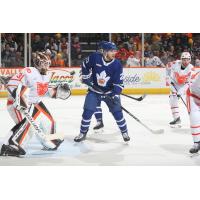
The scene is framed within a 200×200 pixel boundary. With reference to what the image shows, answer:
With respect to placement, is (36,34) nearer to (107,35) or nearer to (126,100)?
(107,35)

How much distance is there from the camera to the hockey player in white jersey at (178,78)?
5.71 meters

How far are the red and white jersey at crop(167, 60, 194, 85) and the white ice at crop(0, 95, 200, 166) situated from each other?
481 millimetres

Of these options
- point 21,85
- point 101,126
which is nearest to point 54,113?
point 101,126

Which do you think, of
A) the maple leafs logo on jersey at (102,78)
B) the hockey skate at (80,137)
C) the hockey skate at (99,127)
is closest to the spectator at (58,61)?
the hockey skate at (99,127)

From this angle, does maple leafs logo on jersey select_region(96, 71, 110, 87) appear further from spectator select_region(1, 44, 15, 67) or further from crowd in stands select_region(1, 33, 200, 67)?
spectator select_region(1, 44, 15, 67)

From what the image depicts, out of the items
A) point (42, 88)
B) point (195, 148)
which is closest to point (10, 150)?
point (42, 88)

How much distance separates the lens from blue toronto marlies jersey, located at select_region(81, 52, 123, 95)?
4.62 meters

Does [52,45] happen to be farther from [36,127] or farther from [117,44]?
[36,127]

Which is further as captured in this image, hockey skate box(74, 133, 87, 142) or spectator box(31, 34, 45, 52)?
spectator box(31, 34, 45, 52)

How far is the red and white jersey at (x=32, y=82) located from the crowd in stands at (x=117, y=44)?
1.40 metres

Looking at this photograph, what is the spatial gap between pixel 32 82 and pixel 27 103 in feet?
0.57

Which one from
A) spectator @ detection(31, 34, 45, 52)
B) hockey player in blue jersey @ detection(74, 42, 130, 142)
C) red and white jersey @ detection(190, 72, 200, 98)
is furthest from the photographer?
spectator @ detection(31, 34, 45, 52)

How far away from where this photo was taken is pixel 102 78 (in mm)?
4684

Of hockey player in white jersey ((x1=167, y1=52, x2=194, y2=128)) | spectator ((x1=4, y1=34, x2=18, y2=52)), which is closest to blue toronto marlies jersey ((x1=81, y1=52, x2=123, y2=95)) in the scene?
hockey player in white jersey ((x1=167, y1=52, x2=194, y2=128))
